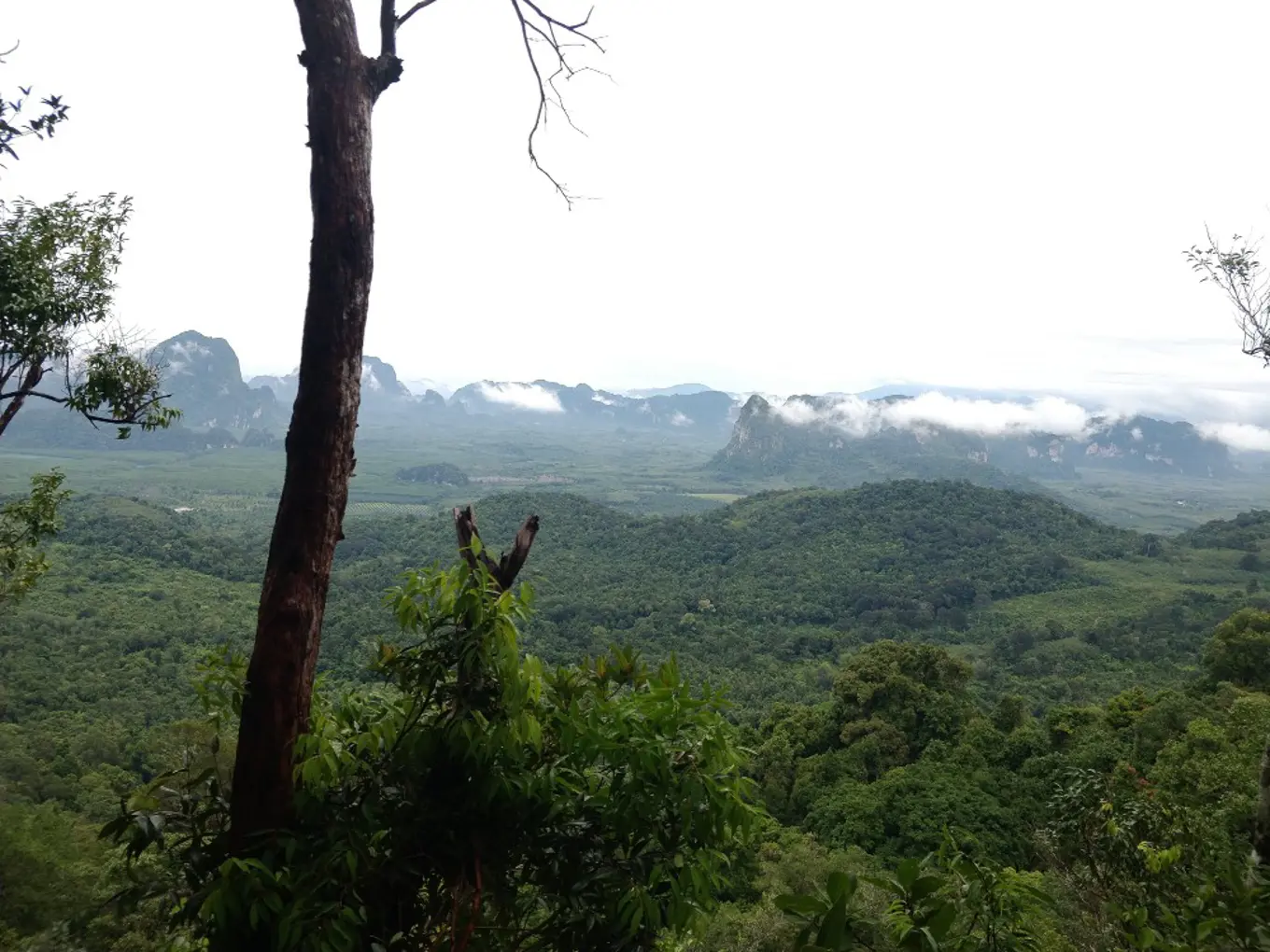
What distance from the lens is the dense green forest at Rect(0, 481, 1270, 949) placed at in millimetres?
10844

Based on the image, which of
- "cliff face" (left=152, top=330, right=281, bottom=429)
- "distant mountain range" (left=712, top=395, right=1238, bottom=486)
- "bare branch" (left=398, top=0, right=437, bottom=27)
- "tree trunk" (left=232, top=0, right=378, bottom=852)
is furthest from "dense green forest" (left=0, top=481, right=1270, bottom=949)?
"cliff face" (left=152, top=330, right=281, bottom=429)

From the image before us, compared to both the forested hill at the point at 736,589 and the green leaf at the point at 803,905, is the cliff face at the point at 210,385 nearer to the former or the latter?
the forested hill at the point at 736,589

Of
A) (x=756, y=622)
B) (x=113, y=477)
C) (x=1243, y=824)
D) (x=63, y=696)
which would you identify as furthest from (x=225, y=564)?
(x=113, y=477)

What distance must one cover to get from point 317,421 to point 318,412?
0.03m

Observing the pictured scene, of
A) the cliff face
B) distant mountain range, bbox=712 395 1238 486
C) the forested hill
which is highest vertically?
the cliff face

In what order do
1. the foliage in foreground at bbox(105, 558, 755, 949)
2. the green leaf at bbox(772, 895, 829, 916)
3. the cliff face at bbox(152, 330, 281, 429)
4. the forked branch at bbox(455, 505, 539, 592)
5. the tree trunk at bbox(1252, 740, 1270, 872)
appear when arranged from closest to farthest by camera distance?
the green leaf at bbox(772, 895, 829, 916), the foliage in foreground at bbox(105, 558, 755, 949), the forked branch at bbox(455, 505, 539, 592), the tree trunk at bbox(1252, 740, 1270, 872), the cliff face at bbox(152, 330, 281, 429)

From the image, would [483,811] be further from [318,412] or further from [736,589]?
[736,589]

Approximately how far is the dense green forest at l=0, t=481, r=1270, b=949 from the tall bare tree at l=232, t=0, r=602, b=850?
0.20m

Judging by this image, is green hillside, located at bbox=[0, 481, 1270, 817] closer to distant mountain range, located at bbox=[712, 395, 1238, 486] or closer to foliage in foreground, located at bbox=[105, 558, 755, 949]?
foliage in foreground, located at bbox=[105, 558, 755, 949]

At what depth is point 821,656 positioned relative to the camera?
40906 mm

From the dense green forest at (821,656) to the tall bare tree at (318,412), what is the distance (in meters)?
0.20

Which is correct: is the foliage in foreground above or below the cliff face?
below

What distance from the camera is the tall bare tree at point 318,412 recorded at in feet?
5.94

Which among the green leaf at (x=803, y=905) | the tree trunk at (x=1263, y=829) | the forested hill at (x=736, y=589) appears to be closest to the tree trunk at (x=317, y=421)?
the green leaf at (x=803, y=905)
